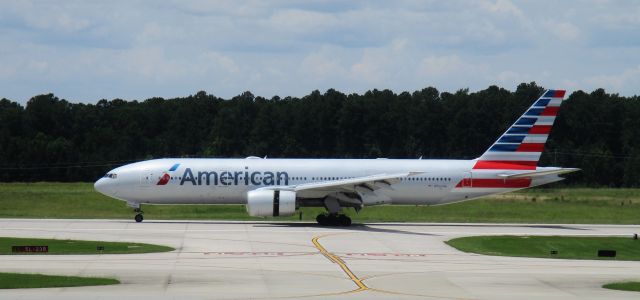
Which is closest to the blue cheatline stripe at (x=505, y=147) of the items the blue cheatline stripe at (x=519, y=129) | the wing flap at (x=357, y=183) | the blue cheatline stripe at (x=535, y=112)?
the blue cheatline stripe at (x=519, y=129)

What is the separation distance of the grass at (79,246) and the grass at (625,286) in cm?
1488

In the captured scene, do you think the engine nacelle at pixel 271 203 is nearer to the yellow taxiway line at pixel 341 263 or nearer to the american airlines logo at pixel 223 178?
the american airlines logo at pixel 223 178

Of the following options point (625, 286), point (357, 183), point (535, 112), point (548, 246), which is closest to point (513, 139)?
point (535, 112)

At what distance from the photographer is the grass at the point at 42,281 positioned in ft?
83.6

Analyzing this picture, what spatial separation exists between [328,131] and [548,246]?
82426 millimetres

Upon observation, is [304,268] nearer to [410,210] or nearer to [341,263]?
[341,263]

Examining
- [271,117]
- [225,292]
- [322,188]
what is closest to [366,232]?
[322,188]

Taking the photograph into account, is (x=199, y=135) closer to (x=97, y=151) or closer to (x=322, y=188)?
(x=97, y=151)

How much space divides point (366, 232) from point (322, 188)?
4417mm

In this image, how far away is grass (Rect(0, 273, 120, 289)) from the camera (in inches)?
1003

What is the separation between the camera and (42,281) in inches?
1027

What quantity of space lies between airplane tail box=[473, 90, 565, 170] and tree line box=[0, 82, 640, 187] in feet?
170

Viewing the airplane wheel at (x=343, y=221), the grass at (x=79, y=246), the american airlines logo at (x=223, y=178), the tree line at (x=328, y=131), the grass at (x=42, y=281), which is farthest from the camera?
the tree line at (x=328, y=131)

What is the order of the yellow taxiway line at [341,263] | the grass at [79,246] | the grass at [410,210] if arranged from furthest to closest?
the grass at [410,210]
the grass at [79,246]
the yellow taxiway line at [341,263]
